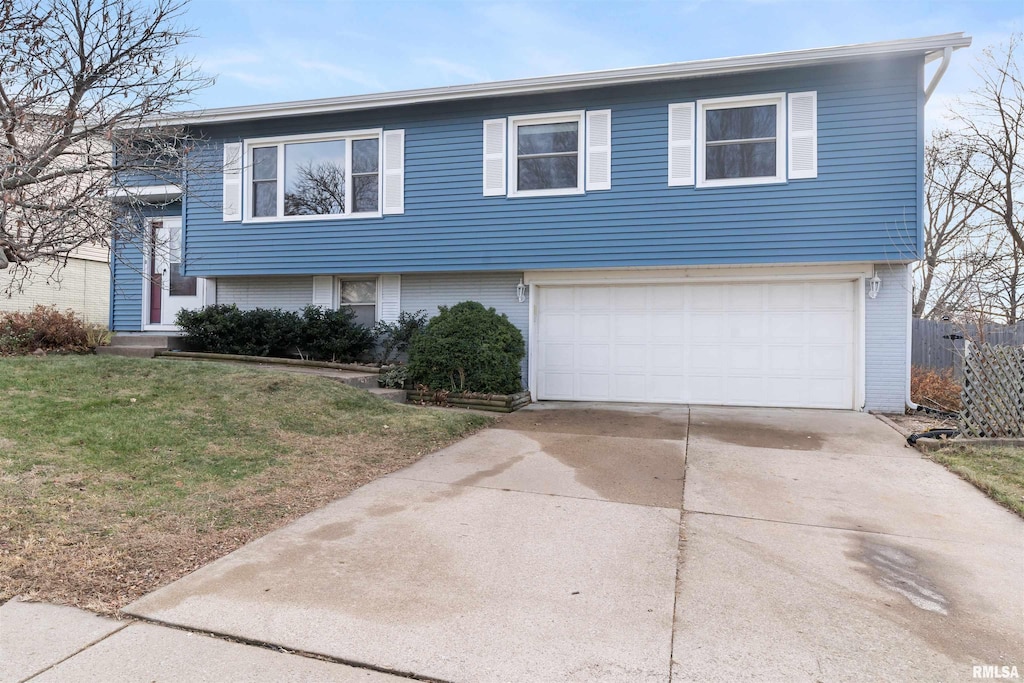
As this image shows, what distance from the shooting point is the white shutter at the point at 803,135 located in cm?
920

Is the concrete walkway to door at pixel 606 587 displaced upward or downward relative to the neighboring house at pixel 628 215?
downward

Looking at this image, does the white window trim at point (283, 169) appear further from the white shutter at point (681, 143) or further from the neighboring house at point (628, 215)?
the white shutter at point (681, 143)

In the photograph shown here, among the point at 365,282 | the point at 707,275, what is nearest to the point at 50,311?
the point at 365,282

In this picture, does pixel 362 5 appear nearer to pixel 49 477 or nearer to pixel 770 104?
pixel 770 104

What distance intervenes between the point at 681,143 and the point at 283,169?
23.6 ft

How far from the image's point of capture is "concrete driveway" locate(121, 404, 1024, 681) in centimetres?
271

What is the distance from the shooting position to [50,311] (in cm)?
1042

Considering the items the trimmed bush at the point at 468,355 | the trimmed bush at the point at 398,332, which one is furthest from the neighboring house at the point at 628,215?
the trimmed bush at the point at 468,355

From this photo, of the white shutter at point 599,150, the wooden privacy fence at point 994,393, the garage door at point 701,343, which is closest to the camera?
the wooden privacy fence at point 994,393

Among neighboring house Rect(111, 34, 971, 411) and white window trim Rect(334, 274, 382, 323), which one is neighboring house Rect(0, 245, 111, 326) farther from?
white window trim Rect(334, 274, 382, 323)

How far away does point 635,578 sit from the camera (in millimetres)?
3480

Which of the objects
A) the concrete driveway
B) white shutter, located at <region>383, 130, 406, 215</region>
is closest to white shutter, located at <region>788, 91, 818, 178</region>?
the concrete driveway

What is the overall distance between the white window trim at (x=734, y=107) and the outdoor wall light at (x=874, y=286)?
6.78 feet

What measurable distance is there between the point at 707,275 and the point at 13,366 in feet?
32.5
